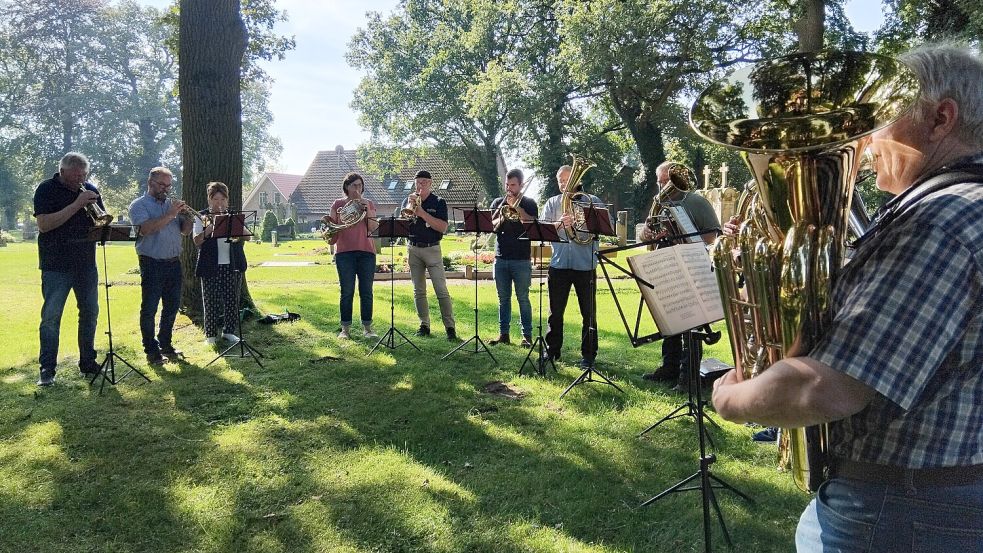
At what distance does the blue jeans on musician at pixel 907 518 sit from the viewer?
3.91 ft

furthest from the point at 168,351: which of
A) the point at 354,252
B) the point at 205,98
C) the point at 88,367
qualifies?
the point at 205,98

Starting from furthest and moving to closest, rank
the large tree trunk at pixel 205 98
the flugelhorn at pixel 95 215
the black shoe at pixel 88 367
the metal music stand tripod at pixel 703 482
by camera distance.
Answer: the large tree trunk at pixel 205 98
the black shoe at pixel 88 367
the flugelhorn at pixel 95 215
the metal music stand tripod at pixel 703 482

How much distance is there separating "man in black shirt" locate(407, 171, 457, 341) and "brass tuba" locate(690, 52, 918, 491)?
5.99 m

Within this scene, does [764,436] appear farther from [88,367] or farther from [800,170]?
[88,367]

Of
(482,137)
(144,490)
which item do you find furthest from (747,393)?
(482,137)

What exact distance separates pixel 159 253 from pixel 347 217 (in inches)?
84.2

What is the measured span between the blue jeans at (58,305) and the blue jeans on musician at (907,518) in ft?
21.8

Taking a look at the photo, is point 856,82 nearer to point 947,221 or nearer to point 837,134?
point 837,134

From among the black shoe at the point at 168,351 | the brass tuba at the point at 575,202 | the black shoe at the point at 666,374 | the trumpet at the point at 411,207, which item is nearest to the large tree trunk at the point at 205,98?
the black shoe at the point at 168,351

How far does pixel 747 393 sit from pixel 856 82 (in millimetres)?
729

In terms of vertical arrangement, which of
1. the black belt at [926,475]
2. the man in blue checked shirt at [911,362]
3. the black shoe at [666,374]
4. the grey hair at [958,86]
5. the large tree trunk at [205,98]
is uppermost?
the large tree trunk at [205,98]

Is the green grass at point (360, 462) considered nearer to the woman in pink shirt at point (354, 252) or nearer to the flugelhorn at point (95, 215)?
the woman in pink shirt at point (354, 252)

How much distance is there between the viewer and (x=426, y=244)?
301 inches

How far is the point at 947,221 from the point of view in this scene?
1.07 meters
